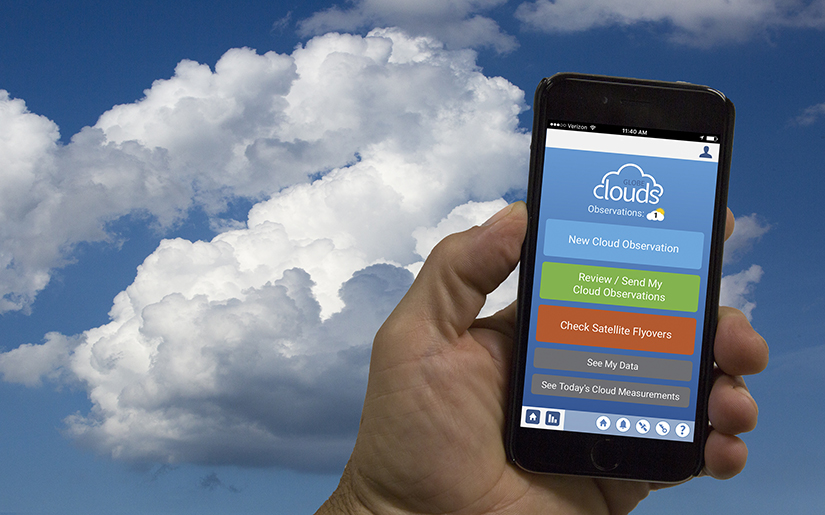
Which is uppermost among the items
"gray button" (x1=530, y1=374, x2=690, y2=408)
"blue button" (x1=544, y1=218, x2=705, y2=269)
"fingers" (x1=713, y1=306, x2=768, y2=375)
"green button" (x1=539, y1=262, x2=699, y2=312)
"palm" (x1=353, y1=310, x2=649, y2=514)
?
"blue button" (x1=544, y1=218, x2=705, y2=269)

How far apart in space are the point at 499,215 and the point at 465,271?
1.28 ft

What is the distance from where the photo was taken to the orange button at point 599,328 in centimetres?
335

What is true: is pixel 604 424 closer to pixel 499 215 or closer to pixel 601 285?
pixel 601 285

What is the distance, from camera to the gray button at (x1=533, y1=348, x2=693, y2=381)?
335 centimetres

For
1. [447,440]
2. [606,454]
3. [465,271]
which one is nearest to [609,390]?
[606,454]

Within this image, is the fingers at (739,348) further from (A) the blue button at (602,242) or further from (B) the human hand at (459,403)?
(A) the blue button at (602,242)

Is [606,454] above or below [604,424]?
below

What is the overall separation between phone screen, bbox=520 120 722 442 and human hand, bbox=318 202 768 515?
22cm

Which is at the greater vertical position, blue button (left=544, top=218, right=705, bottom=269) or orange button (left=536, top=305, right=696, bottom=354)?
blue button (left=544, top=218, right=705, bottom=269)

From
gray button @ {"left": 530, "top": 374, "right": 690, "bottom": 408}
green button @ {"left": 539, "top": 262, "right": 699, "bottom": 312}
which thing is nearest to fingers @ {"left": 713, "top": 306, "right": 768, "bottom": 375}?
gray button @ {"left": 530, "top": 374, "right": 690, "bottom": 408}

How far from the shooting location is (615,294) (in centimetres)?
334

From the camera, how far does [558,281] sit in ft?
11.0

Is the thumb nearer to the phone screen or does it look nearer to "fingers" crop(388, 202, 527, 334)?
"fingers" crop(388, 202, 527, 334)

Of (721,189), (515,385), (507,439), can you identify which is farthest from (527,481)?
(721,189)
